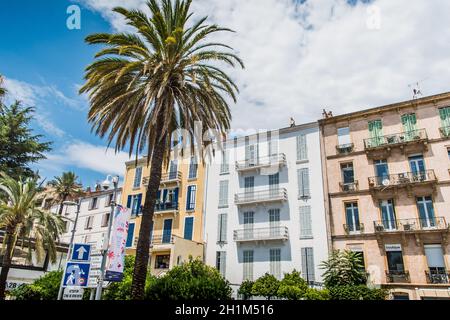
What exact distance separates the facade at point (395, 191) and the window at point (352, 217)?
0.26 ft

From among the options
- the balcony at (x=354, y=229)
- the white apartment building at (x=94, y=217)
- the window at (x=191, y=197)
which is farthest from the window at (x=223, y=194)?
the white apartment building at (x=94, y=217)

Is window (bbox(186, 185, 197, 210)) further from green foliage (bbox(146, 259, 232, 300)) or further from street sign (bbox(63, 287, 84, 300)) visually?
street sign (bbox(63, 287, 84, 300))

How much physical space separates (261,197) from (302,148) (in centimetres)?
625

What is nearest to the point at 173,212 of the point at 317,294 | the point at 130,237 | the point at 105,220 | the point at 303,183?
the point at 130,237

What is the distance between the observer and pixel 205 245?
34.3m

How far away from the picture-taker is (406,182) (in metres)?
27.6

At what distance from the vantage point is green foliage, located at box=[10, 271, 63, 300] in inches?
831

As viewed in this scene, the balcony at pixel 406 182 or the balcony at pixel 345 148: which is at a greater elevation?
the balcony at pixel 345 148

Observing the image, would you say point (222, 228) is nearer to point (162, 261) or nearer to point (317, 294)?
point (162, 261)

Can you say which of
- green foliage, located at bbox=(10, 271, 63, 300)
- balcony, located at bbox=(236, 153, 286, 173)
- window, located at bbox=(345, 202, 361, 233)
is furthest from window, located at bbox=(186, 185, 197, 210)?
green foliage, located at bbox=(10, 271, 63, 300)

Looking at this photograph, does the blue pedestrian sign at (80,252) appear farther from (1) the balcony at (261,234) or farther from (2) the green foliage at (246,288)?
(1) the balcony at (261,234)

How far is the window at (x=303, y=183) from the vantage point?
3131 cm
